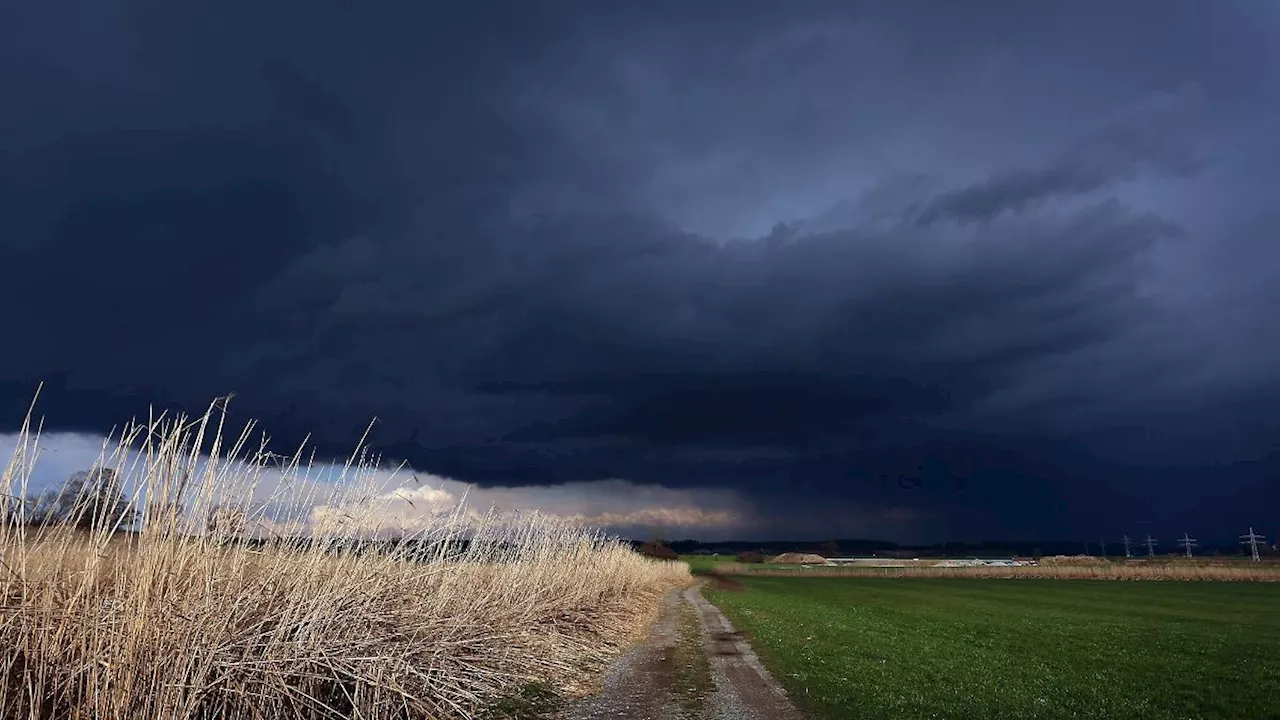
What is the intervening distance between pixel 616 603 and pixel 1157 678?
17553 millimetres

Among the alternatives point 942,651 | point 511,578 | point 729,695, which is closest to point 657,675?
point 729,695

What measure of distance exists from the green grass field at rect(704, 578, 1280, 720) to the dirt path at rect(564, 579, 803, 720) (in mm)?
695

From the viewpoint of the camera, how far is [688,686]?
14.9m

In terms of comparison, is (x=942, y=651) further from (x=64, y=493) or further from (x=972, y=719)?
(x=64, y=493)

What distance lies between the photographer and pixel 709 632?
88.1 feet

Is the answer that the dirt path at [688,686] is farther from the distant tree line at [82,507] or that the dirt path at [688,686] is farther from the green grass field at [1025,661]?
the distant tree line at [82,507]

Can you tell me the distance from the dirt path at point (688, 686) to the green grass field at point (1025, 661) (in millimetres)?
695

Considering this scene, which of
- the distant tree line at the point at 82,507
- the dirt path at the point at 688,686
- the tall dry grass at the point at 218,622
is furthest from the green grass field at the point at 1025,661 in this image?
the distant tree line at the point at 82,507

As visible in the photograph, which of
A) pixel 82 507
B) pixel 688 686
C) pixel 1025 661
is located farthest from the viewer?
pixel 1025 661

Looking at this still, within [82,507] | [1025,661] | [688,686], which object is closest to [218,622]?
[82,507]

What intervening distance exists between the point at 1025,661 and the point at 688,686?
10.7 metres

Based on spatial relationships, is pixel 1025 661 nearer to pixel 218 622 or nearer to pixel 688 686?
pixel 688 686

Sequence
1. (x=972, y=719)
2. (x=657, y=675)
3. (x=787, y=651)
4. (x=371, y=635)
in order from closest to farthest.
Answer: (x=371, y=635)
(x=972, y=719)
(x=657, y=675)
(x=787, y=651)

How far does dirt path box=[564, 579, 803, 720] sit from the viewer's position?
40.2ft
